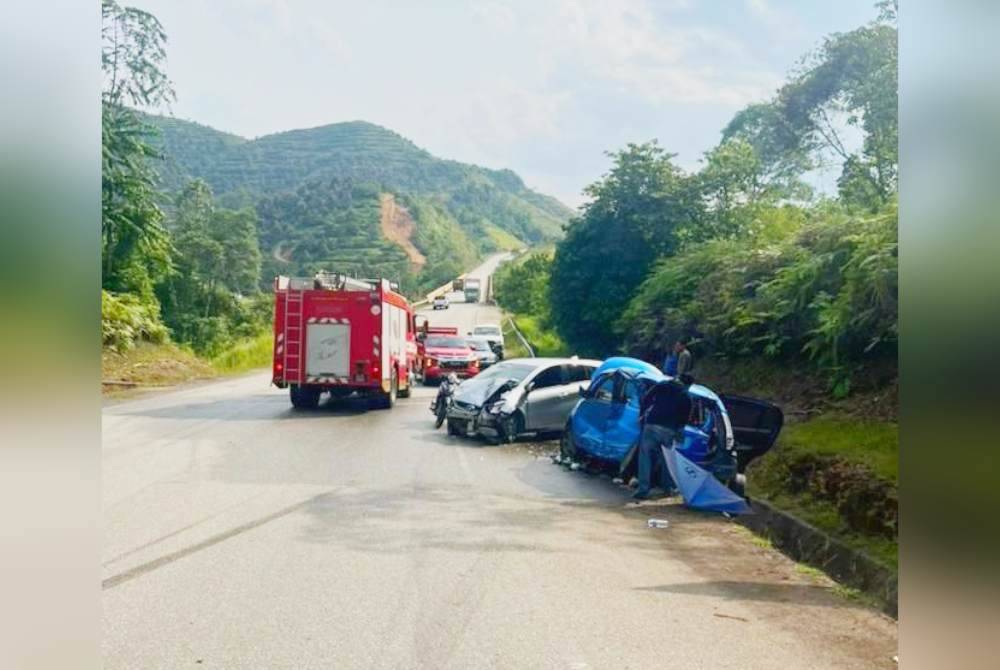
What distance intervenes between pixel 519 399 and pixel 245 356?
30.1 meters

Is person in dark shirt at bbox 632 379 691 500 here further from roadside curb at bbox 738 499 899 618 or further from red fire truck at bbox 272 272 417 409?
red fire truck at bbox 272 272 417 409

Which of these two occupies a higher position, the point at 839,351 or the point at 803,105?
the point at 803,105

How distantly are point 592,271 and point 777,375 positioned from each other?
14.0 meters

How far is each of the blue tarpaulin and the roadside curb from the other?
275 mm

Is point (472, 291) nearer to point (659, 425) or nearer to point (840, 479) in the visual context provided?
point (659, 425)

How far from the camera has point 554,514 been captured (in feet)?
35.2

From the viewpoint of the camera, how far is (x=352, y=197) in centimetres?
11206

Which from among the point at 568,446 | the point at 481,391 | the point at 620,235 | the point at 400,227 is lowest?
the point at 568,446

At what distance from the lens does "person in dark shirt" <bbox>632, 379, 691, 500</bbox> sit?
38.6 ft

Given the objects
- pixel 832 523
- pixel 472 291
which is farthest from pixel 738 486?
pixel 472 291

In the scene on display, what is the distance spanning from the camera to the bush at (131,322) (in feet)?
94.4

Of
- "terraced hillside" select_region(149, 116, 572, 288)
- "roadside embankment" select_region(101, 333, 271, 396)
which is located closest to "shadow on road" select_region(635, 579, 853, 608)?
"roadside embankment" select_region(101, 333, 271, 396)
